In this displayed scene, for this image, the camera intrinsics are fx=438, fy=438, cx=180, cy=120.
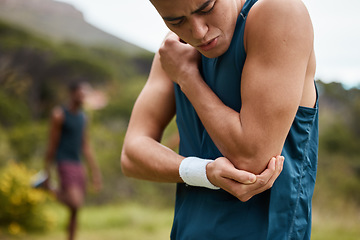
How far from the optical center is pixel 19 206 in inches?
242

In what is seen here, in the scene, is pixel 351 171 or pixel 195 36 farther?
pixel 351 171

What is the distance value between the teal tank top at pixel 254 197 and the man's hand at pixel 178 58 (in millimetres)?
39

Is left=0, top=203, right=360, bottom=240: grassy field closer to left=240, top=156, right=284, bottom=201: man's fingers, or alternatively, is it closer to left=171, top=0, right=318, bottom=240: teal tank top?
left=171, top=0, right=318, bottom=240: teal tank top

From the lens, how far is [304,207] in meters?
1.14

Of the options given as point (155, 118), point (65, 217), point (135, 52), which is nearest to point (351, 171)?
point (65, 217)

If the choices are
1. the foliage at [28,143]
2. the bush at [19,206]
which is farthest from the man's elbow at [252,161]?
the foliage at [28,143]

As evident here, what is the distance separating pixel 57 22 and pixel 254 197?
26196 mm

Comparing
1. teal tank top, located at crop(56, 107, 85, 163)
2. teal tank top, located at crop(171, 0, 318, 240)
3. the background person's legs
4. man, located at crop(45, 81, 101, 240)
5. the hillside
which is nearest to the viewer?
teal tank top, located at crop(171, 0, 318, 240)

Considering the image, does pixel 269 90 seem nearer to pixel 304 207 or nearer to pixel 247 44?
pixel 247 44

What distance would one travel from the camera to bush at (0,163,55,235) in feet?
19.8

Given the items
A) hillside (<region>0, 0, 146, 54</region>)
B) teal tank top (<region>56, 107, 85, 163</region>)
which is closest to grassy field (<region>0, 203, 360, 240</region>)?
teal tank top (<region>56, 107, 85, 163</region>)

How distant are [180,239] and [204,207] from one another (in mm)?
125

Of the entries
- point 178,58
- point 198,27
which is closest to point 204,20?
point 198,27

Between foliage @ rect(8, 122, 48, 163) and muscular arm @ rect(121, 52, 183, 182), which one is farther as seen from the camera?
foliage @ rect(8, 122, 48, 163)
